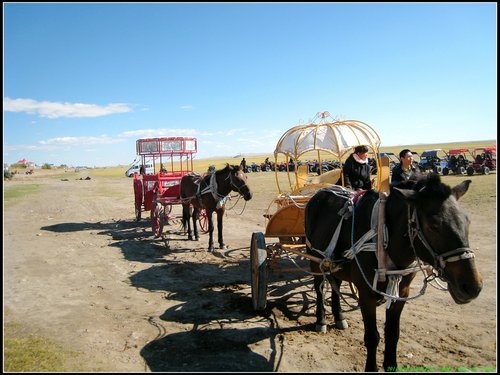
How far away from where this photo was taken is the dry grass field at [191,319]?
4.74 metres

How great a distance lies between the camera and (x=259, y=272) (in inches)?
233

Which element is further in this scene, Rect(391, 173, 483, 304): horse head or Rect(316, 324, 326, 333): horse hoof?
Rect(316, 324, 326, 333): horse hoof

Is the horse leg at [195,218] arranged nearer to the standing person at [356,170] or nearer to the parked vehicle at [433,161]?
the standing person at [356,170]

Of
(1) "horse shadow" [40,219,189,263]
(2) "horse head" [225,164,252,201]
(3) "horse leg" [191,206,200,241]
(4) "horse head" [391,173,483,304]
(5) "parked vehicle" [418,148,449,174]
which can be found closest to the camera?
(4) "horse head" [391,173,483,304]

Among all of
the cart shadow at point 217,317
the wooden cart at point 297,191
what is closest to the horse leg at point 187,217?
the cart shadow at point 217,317

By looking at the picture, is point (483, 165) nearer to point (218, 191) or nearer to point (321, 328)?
point (218, 191)

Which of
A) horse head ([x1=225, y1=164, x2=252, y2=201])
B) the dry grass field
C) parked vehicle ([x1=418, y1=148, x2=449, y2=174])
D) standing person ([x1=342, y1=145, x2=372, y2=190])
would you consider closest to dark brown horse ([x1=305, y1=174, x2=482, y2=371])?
the dry grass field

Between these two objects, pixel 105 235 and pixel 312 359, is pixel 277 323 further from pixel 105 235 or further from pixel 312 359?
pixel 105 235

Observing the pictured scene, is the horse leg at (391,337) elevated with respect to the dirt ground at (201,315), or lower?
elevated

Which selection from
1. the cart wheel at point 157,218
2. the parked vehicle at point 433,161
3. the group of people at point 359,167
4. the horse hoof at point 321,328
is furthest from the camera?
the parked vehicle at point 433,161

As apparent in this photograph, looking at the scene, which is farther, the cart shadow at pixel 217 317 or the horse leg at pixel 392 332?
the cart shadow at pixel 217 317

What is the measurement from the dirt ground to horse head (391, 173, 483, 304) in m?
1.90

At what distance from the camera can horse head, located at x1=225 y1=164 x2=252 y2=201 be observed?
415 inches

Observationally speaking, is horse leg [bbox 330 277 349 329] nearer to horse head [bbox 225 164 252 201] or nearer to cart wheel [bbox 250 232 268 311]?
cart wheel [bbox 250 232 268 311]
